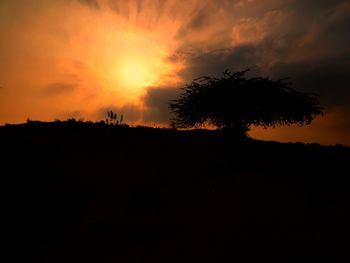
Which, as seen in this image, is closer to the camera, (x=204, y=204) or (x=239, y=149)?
(x=204, y=204)

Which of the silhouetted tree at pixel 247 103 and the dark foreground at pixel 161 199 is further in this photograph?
the silhouetted tree at pixel 247 103

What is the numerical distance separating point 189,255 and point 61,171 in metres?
6.92

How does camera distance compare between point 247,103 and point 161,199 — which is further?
point 247,103

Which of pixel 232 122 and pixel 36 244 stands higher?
pixel 232 122

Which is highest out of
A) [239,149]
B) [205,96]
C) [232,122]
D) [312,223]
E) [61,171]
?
[205,96]

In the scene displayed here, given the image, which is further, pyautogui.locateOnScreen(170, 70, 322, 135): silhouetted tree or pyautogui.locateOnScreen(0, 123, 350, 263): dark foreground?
pyautogui.locateOnScreen(170, 70, 322, 135): silhouetted tree

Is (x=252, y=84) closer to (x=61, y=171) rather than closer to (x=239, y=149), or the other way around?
(x=239, y=149)

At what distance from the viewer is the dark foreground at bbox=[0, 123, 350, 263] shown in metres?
9.72

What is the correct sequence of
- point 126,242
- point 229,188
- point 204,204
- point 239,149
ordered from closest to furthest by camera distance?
1. point 126,242
2. point 204,204
3. point 229,188
4. point 239,149

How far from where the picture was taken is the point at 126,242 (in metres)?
9.97

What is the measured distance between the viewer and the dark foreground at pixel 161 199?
383 inches

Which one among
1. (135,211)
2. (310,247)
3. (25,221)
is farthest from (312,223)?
(25,221)

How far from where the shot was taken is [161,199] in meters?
12.3

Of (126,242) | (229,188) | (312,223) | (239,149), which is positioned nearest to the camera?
(126,242)
